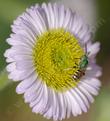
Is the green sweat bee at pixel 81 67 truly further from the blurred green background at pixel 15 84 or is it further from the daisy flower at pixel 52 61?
the blurred green background at pixel 15 84

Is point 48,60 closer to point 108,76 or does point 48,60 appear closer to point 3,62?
point 3,62

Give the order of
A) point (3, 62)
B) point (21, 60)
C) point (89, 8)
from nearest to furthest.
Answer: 1. point (21, 60)
2. point (3, 62)
3. point (89, 8)

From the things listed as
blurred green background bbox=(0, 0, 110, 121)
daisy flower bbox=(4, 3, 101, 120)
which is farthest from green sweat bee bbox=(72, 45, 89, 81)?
blurred green background bbox=(0, 0, 110, 121)

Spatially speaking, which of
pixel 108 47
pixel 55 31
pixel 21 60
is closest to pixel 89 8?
pixel 108 47
